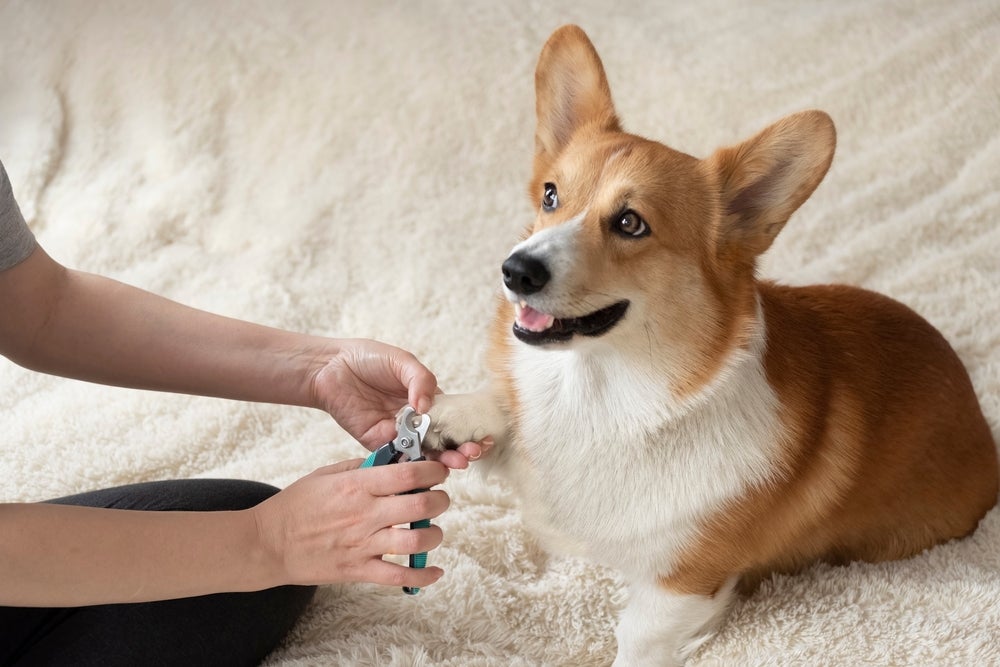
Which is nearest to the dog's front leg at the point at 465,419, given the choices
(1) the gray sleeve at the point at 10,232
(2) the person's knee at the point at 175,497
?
(2) the person's knee at the point at 175,497

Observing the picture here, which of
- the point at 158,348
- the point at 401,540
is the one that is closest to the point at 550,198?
the point at 401,540

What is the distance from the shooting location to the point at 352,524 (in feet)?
3.72

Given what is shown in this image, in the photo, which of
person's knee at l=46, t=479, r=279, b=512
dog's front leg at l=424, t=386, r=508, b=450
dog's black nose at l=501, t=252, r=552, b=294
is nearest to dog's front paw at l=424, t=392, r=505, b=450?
dog's front leg at l=424, t=386, r=508, b=450

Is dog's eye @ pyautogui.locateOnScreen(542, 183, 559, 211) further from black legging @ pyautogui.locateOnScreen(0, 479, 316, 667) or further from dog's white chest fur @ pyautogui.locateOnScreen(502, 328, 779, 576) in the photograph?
black legging @ pyautogui.locateOnScreen(0, 479, 316, 667)

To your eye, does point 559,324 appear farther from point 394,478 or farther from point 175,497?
point 175,497

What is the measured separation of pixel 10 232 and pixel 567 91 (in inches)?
32.5

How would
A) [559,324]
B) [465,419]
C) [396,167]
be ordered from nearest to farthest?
1. [559,324]
2. [465,419]
3. [396,167]

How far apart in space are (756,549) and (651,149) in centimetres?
58

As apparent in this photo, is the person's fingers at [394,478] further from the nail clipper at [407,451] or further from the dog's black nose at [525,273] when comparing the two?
the dog's black nose at [525,273]

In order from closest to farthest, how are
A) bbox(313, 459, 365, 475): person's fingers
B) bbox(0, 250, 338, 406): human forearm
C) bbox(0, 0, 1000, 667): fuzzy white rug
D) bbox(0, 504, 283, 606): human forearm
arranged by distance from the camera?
bbox(0, 504, 283, 606): human forearm < bbox(313, 459, 365, 475): person's fingers < bbox(0, 250, 338, 406): human forearm < bbox(0, 0, 1000, 667): fuzzy white rug

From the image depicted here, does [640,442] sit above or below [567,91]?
below

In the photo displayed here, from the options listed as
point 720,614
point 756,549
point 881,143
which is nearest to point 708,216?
point 756,549

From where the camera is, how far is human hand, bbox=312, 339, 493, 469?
1412 mm

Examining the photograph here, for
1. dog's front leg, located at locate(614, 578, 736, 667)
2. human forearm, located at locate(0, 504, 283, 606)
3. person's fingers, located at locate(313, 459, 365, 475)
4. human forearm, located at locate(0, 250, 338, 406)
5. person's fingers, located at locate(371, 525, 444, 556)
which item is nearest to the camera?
human forearm, located at locate(0, 504, 283, 606)
